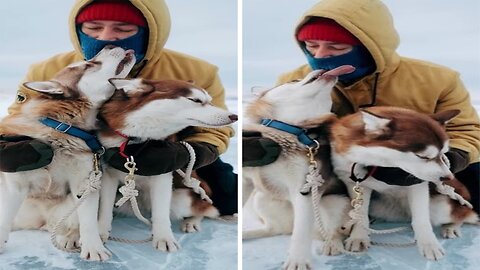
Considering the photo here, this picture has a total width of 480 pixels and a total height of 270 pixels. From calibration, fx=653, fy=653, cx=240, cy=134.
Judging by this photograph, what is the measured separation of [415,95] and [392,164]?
145 millimetres

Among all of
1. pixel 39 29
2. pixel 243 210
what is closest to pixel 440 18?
pixel 243 210

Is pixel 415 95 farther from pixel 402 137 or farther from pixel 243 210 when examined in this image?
pixel 243 210

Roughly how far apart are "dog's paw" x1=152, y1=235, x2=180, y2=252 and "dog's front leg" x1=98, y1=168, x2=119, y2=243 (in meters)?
0.09

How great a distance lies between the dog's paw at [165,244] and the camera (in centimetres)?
130

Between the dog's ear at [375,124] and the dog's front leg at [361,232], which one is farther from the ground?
the dog's ear at [375,124]

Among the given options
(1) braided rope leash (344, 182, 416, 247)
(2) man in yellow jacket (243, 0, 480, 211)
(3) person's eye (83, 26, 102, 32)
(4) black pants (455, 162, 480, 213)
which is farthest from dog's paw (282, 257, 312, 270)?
(3) person's eye (83, 26, 102, 32)

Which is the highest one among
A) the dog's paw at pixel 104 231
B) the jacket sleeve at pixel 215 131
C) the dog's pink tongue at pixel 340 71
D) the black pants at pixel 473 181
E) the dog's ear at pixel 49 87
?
the dog's pink tongue at pixel 340 71

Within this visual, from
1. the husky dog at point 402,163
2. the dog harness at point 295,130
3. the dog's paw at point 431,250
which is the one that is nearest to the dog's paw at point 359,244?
the husky dog at point 402,163

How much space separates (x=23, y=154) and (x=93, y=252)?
0.76 ft

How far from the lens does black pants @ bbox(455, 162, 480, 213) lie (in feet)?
4.23

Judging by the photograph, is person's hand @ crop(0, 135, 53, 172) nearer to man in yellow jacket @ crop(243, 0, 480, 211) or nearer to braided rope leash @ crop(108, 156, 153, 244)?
braided rope leash @ crop(108, 156, 153, 244)

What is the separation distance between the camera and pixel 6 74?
123cm

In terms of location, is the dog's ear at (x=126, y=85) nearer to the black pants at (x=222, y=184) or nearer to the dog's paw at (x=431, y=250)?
the black pants at (x=222, y=184)

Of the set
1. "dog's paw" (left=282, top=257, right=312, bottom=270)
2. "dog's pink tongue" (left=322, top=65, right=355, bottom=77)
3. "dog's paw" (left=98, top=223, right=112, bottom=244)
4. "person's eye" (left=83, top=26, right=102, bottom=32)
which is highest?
"person's eye" (left=83, top=26, right=102, bottom=32)
